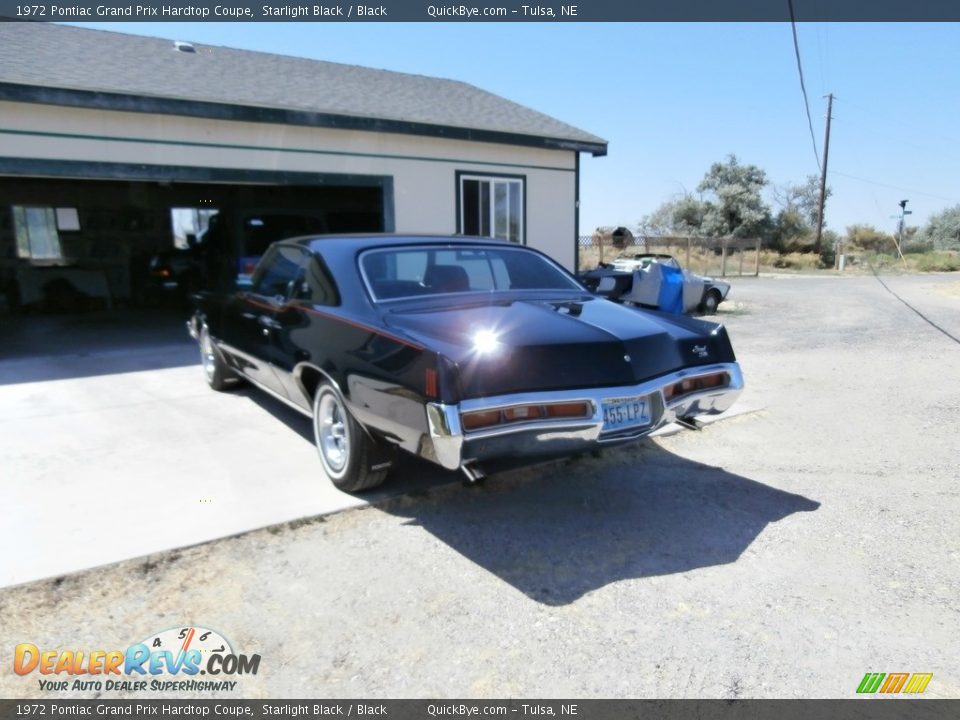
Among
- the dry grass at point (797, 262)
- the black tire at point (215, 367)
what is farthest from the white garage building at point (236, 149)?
the dry grass at point (797, 262)

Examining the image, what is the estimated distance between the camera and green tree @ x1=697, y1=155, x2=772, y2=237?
37906mm

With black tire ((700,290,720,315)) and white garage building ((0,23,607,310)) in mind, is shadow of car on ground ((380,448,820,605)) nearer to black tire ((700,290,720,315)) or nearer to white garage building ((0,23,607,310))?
white garage building ((0,23,607,310))

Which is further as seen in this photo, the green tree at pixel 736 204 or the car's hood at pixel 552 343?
the green tree at pixel 736 204

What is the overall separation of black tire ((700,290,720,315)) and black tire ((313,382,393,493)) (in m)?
11.3

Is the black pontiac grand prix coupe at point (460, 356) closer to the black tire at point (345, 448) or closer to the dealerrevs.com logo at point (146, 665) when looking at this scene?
the black tire at point (345, 448)

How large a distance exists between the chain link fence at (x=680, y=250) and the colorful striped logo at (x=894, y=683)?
19904mm

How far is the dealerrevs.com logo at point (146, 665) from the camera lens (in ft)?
7.72

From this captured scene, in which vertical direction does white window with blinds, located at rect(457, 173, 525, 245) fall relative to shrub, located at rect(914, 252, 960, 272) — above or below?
above

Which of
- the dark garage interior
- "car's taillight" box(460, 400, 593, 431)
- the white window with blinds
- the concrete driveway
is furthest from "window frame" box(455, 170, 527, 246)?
"car's taillight" box(460, 400, 593, 431)

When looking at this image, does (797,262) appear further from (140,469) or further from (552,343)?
(140,469)

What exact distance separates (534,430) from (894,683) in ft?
5.50

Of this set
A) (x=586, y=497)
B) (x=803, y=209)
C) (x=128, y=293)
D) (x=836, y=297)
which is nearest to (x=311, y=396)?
(x=586, y=497)

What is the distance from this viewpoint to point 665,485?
4.24 m

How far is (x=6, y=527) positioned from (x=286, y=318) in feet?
6.36
